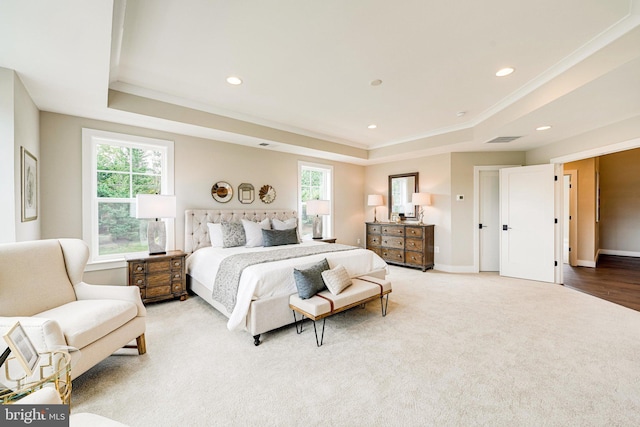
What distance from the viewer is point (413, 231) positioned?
18.1ft

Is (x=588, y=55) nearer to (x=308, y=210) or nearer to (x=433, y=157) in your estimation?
(x=433, y=157)

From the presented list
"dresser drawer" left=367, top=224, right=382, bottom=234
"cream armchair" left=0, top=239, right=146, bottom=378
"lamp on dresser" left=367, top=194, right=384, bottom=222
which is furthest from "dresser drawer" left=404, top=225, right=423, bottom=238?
"cream armchair" left=0, top=239, right=146, bottom=378

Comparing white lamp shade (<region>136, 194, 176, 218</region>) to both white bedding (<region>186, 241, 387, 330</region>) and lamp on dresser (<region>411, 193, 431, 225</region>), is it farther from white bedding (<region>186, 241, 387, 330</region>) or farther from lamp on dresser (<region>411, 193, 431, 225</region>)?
lamp on dresser (<region>411, 193, 431, 225</region>)

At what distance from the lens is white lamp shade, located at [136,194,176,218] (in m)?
3.46

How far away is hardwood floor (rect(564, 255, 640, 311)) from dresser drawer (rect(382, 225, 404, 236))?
2798 mm

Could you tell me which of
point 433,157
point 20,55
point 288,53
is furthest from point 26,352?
point 433,157

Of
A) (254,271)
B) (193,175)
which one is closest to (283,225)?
(193,175)

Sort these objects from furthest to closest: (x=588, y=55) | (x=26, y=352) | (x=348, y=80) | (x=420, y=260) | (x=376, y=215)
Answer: (x=376, y=215) → (x=420, y=260) → (x=348, y=80) → (x=588, y=55) → (x=26, y=352)

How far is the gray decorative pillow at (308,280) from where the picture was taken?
273 cm

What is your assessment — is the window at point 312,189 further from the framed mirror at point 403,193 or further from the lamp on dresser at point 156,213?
the lamp on dresser at point 156,213

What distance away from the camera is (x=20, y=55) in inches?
81.4

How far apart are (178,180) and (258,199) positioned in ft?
4.58

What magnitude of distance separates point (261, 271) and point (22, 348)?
5.67ft

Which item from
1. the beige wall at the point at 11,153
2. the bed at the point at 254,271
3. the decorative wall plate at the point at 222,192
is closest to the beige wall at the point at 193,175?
the decorative wall plate at the point at 222,192
